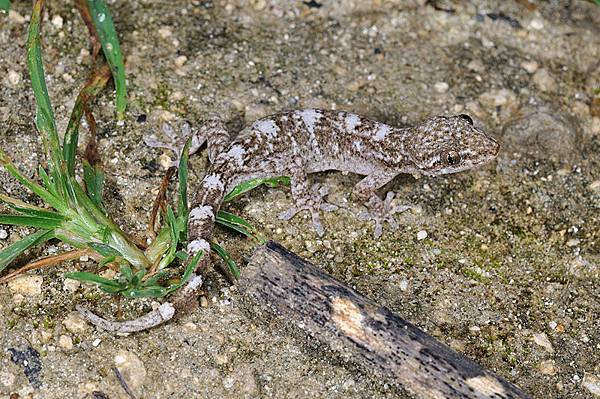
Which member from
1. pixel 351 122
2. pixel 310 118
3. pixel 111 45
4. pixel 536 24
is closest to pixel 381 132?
pixel 351 122

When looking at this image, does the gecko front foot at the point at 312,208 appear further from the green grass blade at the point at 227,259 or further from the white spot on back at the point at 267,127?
the green grass blade at the point at 227,259

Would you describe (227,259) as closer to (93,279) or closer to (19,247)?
(93,279)

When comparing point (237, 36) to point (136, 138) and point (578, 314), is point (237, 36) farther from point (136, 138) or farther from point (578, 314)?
point (578, 314)

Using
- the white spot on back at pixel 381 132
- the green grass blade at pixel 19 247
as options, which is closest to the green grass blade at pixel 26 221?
the green grass blade at pixel 19 247

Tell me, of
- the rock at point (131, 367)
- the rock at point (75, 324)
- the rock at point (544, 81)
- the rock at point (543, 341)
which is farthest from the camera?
the rock at point (544, 81)

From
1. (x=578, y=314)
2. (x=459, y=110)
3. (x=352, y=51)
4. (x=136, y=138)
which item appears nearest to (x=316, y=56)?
(x=352, y=51)

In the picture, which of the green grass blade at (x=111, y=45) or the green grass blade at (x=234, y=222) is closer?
the green grass blade at (x=234, y=222)
